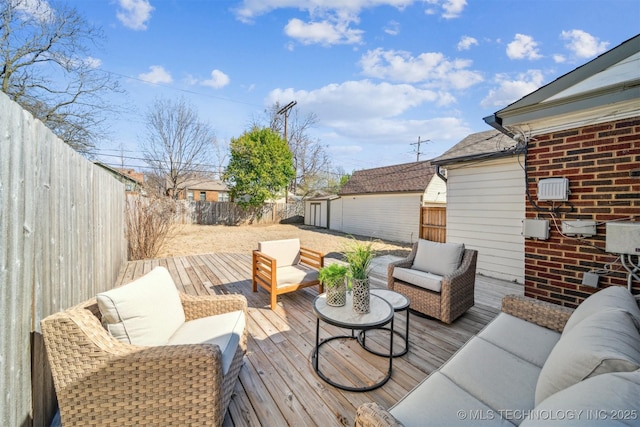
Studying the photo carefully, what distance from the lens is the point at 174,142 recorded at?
1695cm

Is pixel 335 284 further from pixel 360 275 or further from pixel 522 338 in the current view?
pixel 522 338

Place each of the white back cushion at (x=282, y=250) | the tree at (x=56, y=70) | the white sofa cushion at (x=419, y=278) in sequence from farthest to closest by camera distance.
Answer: the tree at (x=56, y=70) → the white back cushion at (x=282, y=250) → the white sofa cushion at (x=419, y=278)

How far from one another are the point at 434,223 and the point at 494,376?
7.33 meters

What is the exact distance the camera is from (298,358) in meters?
2.50

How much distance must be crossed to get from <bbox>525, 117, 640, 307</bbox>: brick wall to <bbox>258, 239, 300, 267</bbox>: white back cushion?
3.22 metres

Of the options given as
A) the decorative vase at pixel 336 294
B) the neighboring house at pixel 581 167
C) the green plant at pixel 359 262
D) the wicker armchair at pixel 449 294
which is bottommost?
the wicker armchair at pixel 449 294

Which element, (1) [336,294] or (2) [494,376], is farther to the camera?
(1) [336,294]

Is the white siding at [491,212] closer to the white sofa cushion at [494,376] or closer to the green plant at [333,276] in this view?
the white sofa cushion at [494,376]

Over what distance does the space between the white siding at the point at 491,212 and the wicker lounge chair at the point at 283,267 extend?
156 inches

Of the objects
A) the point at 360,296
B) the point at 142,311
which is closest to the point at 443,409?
the point at 360,296

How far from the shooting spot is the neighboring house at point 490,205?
5.18 m

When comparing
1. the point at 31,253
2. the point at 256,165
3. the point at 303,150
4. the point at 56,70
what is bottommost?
the point at 31,253

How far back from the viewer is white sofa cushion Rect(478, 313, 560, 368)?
5.75 ft

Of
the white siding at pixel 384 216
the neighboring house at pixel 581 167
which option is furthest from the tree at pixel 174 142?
the neighboring house at pixel 581 167
